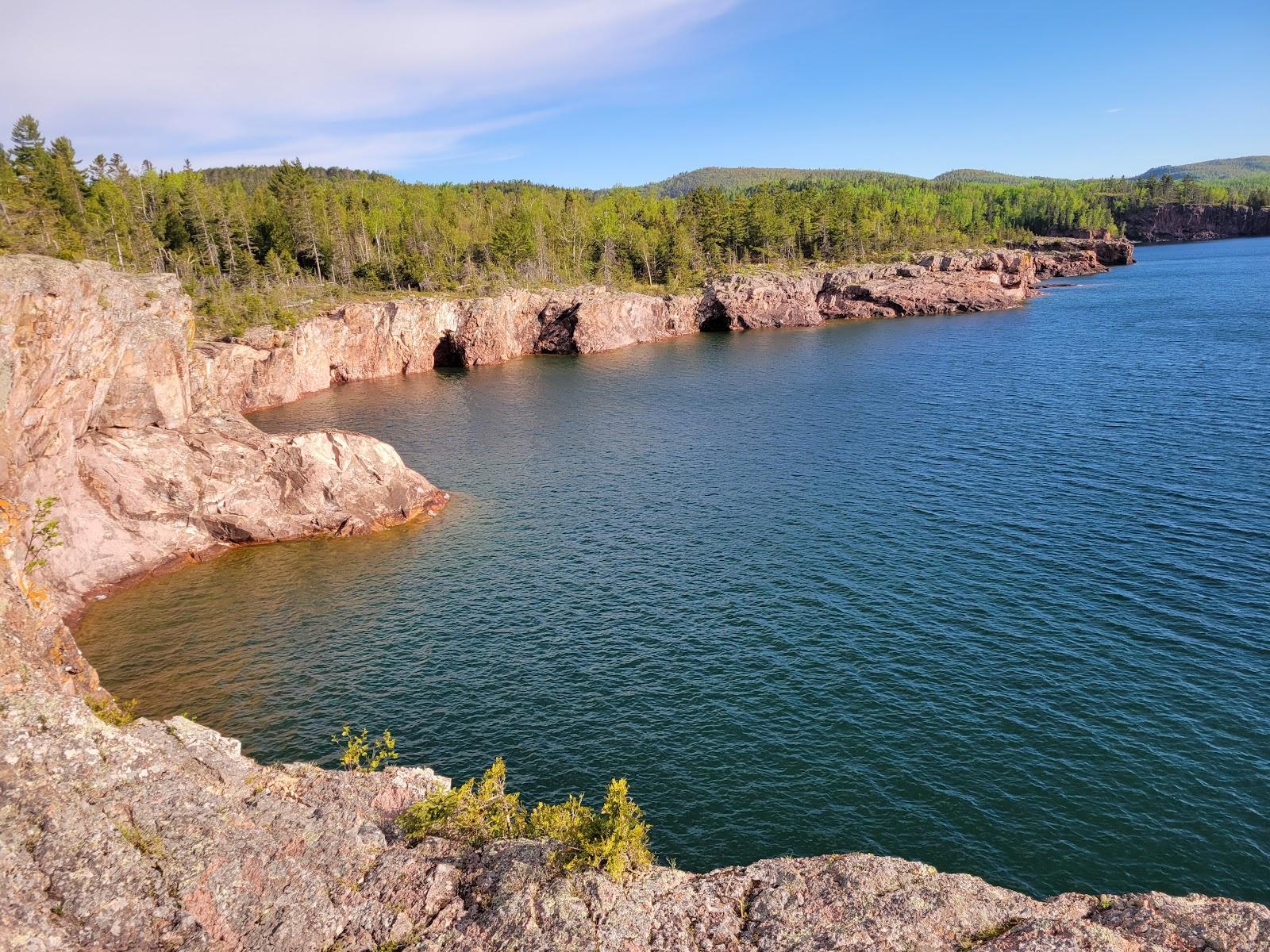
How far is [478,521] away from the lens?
6306 centimetres

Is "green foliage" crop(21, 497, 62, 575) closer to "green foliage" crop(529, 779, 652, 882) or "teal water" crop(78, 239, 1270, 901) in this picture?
"teal water" crop(78, 239, 1270, 901)

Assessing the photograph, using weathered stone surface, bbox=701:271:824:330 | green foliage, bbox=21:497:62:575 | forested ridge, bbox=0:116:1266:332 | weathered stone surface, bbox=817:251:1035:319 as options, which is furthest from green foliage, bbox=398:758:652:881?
weathered stone surface, bbox=817:251:1035:319

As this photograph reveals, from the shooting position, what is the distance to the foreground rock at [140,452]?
4456 cm

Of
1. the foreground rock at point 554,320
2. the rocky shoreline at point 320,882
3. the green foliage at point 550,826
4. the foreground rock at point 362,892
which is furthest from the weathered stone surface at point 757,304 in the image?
the foreground rock at point 362,892

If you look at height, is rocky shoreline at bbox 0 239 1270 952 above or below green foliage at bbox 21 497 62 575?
below

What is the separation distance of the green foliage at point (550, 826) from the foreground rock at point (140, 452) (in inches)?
1348

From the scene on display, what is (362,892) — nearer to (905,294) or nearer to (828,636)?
(828,636)

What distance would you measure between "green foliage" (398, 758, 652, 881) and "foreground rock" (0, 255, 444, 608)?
34.2 metres

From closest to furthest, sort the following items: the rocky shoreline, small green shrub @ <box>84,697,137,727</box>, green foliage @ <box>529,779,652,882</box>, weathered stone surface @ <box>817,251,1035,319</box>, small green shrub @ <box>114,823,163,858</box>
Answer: the rocky shoreline < small green shrub @ <box>114,823,163,858</box> < green foliage @ <box>529,779,652,882</box> < small green shrub @ <box>84,697,137,727</box> < weathered stone surface @ <box>817,251,1035,319</box>

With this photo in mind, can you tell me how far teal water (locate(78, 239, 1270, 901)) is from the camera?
3002cm

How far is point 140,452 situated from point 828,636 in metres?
52.8

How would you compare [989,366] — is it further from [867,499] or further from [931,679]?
[931,679]

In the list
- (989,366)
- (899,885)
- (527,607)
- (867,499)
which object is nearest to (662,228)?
(989,366)

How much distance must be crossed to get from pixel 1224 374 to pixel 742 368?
207ft
